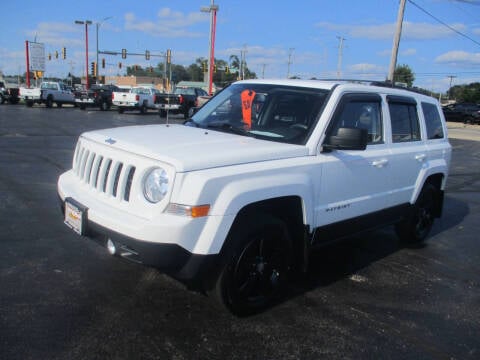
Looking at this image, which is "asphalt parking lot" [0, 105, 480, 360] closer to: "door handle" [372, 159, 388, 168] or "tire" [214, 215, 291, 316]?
"tire" [214, 215, 291, 316]

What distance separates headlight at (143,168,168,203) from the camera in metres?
3.12

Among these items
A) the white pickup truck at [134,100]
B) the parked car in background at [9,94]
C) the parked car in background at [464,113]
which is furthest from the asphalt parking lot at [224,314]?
the parked car in background at [464,113]

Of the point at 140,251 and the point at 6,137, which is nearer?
the point at 140,251

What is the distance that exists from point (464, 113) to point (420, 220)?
37.0 meters

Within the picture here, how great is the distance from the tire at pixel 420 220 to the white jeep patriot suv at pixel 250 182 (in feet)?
1.33

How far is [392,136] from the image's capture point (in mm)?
4785

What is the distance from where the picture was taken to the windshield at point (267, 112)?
404 centimetres

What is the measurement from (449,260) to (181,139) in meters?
3.67

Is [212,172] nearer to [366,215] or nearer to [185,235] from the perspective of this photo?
[185,235]

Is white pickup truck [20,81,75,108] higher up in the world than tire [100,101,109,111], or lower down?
higher up

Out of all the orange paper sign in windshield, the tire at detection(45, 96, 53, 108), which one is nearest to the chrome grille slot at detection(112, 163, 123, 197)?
the orange paper sign in windshield

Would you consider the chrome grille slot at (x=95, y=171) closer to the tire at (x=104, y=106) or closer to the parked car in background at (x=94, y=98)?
the parked car in background at (x=94, y=98)

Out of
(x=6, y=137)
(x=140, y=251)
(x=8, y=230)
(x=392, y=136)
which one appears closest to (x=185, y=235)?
(x=140, y=251)

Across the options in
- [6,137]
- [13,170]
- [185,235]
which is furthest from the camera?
[6,137]
